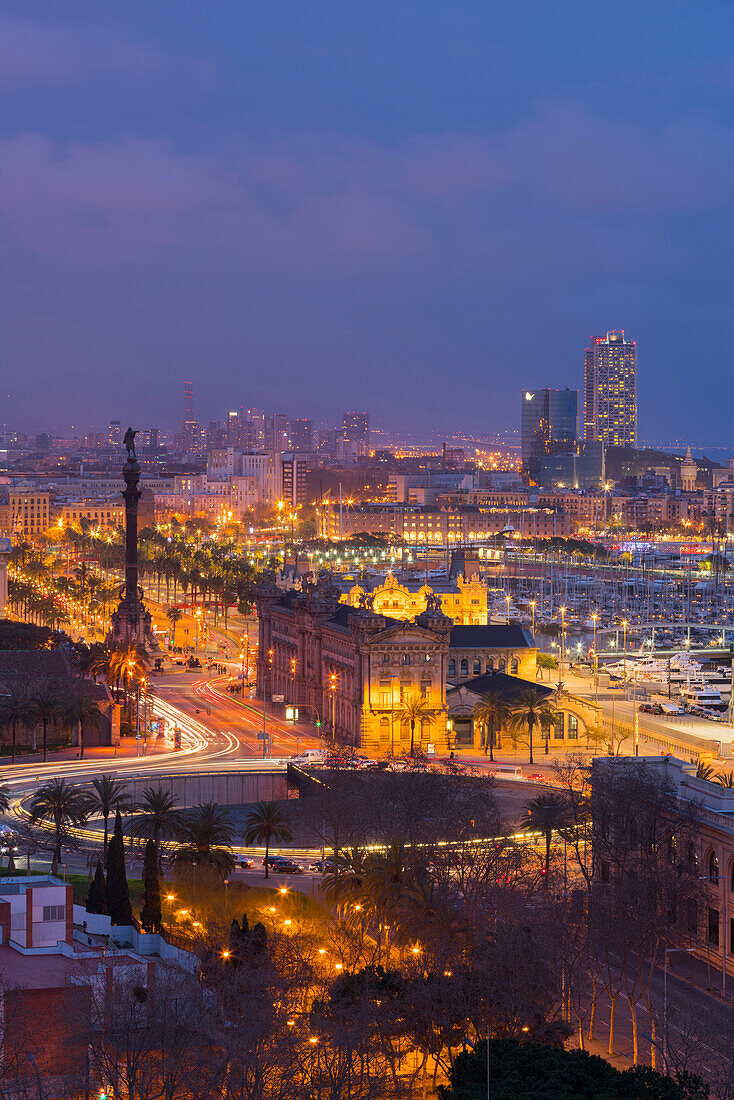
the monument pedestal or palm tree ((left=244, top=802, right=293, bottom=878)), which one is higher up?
the monument pedestal

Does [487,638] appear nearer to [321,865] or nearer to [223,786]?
[223,786]

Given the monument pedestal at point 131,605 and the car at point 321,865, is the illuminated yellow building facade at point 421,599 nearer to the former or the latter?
the monument pedestal at point 131,605

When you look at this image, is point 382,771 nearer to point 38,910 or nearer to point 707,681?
point 38,910

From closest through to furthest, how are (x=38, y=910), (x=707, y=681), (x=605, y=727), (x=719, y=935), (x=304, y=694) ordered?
(x=38, y=910), (x=719, y=935), (x=605, y=727), (x=304, y=694), (x=707, y=681)

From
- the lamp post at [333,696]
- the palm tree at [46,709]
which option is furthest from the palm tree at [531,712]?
the palm tree at [46,709]

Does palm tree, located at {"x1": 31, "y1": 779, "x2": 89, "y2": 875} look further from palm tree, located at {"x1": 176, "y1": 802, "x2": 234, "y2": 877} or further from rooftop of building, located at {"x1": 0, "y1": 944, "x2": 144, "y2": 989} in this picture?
rooftop of building, located at {"x1": 0, "y1": 944, "x2": 144, "y2": 989}

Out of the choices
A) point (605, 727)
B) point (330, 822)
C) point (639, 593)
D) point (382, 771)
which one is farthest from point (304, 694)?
point (639, 593)

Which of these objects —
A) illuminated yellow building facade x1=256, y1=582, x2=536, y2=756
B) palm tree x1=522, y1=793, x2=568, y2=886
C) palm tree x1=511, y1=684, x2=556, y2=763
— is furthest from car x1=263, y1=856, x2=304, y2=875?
palm tree x1=511, y1=684, x2=556, y2=763
